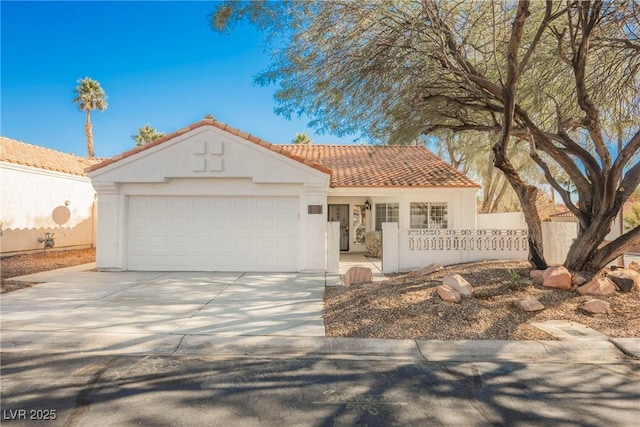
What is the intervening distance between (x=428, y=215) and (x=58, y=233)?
16.7 metres

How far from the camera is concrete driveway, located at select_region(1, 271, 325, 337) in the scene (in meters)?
5.64

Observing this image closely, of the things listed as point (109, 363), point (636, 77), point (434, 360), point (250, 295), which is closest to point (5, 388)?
point (109, 363)

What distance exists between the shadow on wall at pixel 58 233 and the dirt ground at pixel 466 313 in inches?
573

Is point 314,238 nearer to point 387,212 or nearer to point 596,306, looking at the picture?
point 387,212

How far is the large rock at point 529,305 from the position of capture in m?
6.02

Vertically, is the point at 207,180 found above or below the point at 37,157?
below

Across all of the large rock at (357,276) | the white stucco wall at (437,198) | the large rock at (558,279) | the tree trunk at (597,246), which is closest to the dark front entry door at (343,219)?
the white stucco wall at (437,198)

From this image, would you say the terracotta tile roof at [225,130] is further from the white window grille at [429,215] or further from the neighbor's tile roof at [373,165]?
the white window grille at [429,215]

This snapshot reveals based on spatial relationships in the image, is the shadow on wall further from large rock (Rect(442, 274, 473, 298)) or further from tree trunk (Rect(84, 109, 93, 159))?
tree trunk (Rect(84, 109, 93, 159))

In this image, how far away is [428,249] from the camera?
35.3ft

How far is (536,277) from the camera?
7.37 metres

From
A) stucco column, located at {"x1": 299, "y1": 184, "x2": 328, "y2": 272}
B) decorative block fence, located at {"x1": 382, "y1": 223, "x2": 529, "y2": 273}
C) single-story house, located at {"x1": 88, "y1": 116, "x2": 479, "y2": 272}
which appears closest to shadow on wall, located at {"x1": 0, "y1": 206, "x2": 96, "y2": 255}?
single-story house, located at {"x1": 88, "y1": 116, "x2": 479, "y2": 272}

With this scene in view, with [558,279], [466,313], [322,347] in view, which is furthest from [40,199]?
[558,279]

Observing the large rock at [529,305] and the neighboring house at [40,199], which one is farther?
the neighboring house at [40,199]
